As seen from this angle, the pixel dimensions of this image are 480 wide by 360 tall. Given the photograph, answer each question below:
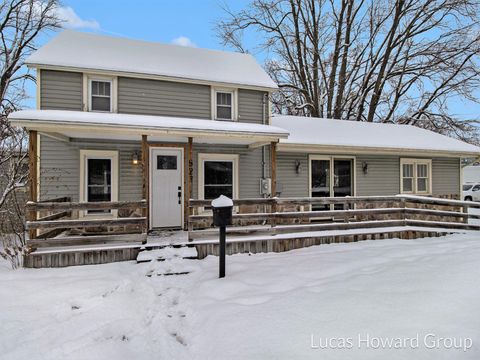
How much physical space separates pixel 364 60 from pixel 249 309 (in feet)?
73.2

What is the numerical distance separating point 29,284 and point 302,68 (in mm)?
20405

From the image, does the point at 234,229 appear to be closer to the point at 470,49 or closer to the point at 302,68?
the point at 302,68

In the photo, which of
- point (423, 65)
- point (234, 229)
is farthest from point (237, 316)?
point (423, 65)

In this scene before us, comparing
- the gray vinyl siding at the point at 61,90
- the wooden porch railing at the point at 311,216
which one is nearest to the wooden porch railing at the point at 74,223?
the wooden porch railing at the point at 311,216

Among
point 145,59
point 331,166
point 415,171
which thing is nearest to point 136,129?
point 145,59

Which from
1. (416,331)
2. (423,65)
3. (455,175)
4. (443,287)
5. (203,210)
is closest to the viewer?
(416,331)

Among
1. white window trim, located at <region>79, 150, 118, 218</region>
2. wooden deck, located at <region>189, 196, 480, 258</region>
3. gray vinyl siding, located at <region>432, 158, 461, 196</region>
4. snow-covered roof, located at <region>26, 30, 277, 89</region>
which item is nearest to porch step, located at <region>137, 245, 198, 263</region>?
wooden deck, located at <region>189, 196, 480, 258</region>

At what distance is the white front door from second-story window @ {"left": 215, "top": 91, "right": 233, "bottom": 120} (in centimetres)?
186

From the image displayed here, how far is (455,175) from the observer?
1252 cm

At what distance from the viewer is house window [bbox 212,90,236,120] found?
9195 mm

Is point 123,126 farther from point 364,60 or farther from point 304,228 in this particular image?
point 364,60

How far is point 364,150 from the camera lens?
10.4m

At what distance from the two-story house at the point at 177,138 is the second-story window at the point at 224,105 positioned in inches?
1.3

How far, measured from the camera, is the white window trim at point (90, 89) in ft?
25.7
